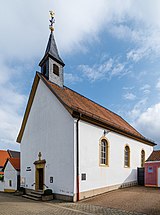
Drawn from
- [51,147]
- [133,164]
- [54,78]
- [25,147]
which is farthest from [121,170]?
[54,78]

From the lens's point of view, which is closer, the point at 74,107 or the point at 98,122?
the point at 74,107

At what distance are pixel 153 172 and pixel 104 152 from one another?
A: 6.06 m

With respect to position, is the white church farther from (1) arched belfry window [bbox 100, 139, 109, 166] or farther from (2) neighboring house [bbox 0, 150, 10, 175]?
(2) neighboring house [bbox 0, 150, 10, 175]

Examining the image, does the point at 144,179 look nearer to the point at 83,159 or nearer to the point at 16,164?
the point at 83,159

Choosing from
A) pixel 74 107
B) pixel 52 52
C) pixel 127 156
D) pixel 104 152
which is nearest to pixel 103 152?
pixel 104 152

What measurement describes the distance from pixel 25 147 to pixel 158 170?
1232 centimetres

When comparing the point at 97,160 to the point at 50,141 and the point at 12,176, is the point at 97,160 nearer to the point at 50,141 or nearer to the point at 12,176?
the point at 50,141

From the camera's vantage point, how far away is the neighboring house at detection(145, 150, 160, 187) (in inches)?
696

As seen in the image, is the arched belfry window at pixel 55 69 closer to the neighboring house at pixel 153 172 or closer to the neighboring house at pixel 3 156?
the neighboring house at pixel 153 172

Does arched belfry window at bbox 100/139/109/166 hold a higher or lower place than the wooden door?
higher

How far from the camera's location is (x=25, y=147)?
1767 cm

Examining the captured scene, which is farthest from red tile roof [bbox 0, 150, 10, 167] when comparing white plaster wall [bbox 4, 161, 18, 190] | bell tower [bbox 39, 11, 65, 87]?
bell tower [bbox 39, 11, 65, 87]

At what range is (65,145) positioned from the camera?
1287 centimetres

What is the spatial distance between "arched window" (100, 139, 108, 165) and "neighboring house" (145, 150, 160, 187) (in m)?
5.71
